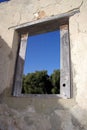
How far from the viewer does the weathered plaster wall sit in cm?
235

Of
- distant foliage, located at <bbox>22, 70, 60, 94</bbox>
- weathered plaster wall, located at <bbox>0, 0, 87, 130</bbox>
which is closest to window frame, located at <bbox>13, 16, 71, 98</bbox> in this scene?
weathered plaster wall, located at <bbox>0, 0, 87, 130</bbox>

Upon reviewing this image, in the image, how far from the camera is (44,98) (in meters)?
2.59

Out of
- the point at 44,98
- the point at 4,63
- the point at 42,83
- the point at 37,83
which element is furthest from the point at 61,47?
the point at 37,83

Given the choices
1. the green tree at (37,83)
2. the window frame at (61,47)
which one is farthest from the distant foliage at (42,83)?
the window frame at (61,47)

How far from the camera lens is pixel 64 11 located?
3.00 meters

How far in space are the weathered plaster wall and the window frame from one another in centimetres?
10

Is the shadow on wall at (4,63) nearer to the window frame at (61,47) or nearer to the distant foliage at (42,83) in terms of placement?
the window frame at (61,47)

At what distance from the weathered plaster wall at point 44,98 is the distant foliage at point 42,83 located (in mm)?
7860

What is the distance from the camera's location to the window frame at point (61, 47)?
8.52 ft

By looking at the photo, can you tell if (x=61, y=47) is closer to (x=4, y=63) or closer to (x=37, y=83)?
(x=4, y=63)

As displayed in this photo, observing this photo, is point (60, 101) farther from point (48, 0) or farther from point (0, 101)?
point (48, 0)

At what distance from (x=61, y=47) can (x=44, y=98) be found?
3.05 ft

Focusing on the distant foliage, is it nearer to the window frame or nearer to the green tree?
the green tree

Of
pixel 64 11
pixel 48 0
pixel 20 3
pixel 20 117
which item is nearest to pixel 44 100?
pixel 20 117
